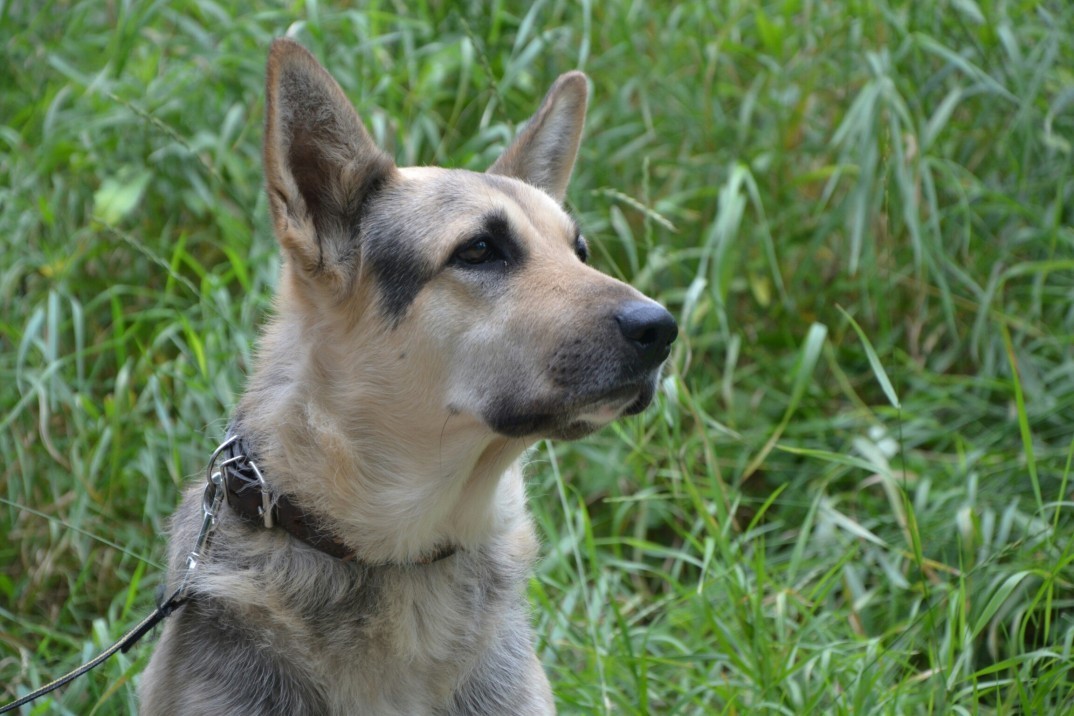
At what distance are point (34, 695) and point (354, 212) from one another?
5.04 ft

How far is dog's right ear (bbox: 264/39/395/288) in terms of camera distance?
3.02 meters

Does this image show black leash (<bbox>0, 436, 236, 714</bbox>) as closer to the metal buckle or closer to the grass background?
the metal buckle

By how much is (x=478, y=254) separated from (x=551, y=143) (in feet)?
2.50

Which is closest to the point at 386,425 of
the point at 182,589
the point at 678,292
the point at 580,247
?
the point at 182,589

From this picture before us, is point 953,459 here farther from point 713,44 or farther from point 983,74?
point 713,44

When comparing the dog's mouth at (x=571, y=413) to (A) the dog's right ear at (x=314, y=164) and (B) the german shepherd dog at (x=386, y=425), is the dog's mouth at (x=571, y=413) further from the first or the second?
(A) the dog's right ear at (x=314, y=164)

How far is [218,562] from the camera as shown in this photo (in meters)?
3.07

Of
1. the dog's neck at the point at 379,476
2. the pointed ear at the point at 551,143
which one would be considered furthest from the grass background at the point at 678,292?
the dog's neck at the point at 379,476

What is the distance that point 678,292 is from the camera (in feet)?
18.2

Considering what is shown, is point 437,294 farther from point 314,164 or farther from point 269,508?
point 269,508

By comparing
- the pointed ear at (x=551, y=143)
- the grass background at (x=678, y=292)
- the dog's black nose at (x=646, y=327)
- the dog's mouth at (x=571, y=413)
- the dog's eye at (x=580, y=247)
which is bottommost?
the grass background at (x=678, y=292)

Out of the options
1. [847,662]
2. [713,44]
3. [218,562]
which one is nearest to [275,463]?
[218,562]

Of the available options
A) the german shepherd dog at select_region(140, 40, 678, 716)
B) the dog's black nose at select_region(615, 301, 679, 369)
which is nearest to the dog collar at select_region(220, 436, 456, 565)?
the german shepherd dog at select_region(140, 40, 678, 716)

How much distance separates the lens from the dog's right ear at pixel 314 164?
302cm
